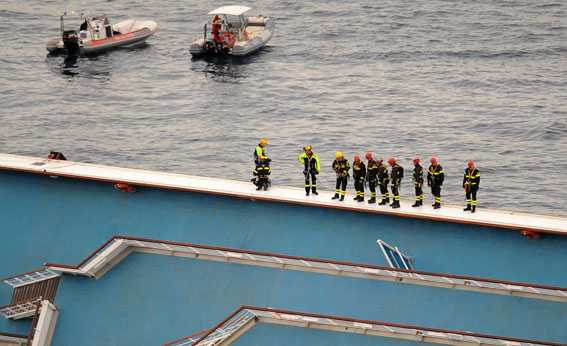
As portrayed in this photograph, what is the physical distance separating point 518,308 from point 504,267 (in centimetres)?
209

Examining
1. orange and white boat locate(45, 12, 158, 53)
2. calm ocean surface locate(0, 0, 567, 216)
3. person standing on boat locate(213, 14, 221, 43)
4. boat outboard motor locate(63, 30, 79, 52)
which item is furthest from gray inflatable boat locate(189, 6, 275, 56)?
boat outboard motor locate(63, 30, 79, 52)

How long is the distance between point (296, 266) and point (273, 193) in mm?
4318

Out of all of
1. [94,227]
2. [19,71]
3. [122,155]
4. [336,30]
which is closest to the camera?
[94,227]

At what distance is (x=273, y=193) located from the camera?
34.5 meters

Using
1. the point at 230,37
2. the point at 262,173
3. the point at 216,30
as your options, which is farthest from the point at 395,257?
the point at 230,37

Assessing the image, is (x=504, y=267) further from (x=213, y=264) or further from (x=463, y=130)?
(x=463, y=130)

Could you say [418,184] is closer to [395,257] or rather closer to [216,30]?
[395,257]

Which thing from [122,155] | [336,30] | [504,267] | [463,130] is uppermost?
[336,30]

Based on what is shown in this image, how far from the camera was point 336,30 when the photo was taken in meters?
83.6

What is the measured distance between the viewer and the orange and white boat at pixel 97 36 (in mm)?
77312

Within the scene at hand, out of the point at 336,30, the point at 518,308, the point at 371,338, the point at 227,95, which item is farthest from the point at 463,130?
the point at 371,338

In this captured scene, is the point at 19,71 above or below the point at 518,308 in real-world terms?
above

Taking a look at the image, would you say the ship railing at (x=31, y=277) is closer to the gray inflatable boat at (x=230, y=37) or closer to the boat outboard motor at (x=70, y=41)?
the gray inflatable boat at (x=230, y=37)

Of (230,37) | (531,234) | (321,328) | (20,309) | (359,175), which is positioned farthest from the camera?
(230,37)
